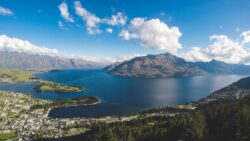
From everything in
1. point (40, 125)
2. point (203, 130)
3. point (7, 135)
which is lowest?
point (7, 135)

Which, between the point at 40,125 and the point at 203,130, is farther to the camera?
the point at 40,125

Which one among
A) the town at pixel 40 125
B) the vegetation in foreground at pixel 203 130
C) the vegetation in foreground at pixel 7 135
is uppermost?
the vegetation in foreground at pixel 203 130

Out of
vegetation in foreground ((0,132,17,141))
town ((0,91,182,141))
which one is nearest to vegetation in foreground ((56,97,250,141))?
town ((0,91,182,141))

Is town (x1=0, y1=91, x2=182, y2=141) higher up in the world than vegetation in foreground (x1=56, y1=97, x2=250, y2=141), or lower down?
lower down

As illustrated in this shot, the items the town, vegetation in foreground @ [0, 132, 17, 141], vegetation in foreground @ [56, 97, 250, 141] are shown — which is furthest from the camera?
the town

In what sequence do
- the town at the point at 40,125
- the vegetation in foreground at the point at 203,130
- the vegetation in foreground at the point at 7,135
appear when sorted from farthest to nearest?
1. the town at the point at 40,125
2. the vegetation in foreground at the point at 7,135
3. the vegetation in foreground at the point at 203,130

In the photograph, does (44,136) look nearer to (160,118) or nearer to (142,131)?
(142,131)

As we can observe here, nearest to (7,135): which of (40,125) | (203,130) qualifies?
(40,125)

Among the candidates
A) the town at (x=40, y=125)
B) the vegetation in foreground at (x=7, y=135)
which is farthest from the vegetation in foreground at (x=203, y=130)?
the vegetation in foreground at (x=7, y=135)

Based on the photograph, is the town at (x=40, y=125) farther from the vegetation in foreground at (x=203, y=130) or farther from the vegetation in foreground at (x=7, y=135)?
the vegetation in foreground at (x=203, y=130)

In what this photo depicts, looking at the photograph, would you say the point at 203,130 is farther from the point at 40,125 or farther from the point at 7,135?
the point at 7,135

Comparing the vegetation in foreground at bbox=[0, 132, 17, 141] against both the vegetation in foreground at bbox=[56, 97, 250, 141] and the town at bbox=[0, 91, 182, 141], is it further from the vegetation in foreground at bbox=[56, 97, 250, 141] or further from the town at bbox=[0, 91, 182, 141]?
the vegetation in foreground at bbox=[56, 97, 250, 141]

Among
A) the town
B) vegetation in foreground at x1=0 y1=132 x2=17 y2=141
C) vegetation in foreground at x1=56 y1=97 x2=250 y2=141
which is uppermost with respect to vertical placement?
vegetation in foreground at x1=56 y1=97 x2=250 y2=141
